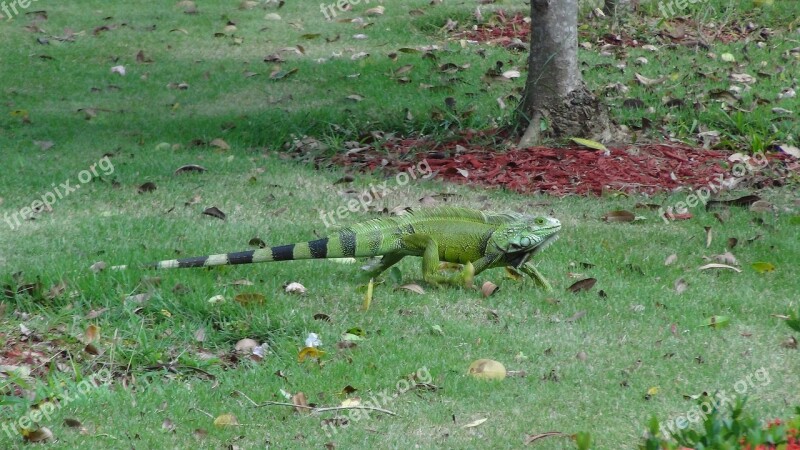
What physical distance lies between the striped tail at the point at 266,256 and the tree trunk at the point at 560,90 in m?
3.57

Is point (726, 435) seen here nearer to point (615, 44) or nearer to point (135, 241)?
point (135, 241)

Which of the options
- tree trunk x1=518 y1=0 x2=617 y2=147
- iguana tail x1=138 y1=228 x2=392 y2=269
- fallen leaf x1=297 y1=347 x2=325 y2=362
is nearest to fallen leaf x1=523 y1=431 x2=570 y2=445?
fallen leaf x1=297 y1=347 x2=325 y2=362

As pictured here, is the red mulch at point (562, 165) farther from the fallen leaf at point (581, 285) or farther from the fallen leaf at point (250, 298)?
the fallen leaf at point (250, 298)

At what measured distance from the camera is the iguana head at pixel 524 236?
5859 mm

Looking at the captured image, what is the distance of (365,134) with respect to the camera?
973cm

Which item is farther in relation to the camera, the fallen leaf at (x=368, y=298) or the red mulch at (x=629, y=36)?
the red mulch at (x=629, y=36)

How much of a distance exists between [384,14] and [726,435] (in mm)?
10791

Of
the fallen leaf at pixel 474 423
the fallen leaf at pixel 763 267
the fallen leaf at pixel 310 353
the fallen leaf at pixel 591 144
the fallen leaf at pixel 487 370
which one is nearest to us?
the fallen leaf at pixel 474 423

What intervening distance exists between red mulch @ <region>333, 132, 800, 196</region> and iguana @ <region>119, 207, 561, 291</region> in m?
2.23

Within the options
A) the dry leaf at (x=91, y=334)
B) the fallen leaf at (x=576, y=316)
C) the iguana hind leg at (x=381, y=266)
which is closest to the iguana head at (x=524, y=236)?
the fallen leaf at (x=576, y=316)

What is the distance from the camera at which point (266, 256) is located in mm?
5957

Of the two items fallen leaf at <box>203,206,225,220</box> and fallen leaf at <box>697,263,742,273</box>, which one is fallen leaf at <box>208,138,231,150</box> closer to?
fallen leaf at <box>203,206,225,220</box>

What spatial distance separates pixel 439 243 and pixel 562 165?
2861 mm

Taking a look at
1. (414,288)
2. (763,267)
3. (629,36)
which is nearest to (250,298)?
(414,288)
